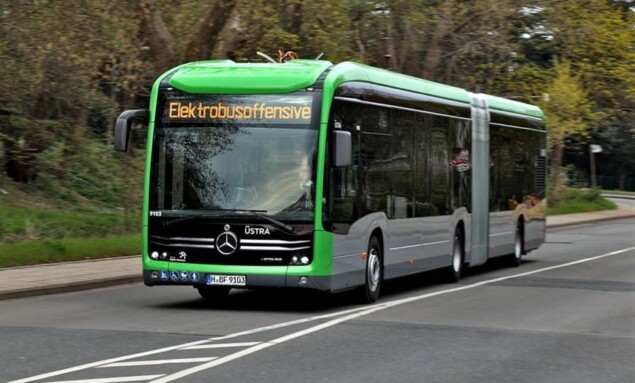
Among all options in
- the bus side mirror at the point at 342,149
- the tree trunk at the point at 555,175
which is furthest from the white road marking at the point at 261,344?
the tree trunk at the point at 555,175

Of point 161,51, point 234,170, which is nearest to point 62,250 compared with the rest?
point 161,51

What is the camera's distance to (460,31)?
3619 cm

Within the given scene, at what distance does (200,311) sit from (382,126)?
12.0ft

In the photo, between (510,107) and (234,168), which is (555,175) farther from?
(234,168)

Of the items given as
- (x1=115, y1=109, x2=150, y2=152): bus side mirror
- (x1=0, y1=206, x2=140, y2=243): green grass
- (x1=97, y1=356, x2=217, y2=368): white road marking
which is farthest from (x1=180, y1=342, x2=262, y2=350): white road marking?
(x1=0, y1=206, x2=140, y2=243): green grass

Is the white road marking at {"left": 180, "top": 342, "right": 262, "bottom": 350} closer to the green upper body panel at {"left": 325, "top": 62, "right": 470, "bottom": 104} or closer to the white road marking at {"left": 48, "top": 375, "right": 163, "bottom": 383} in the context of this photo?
the white road marking at {"left": 48, "top": 375, "right": 163, "bottom": 383}

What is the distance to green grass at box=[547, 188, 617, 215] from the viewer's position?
55.9 meters

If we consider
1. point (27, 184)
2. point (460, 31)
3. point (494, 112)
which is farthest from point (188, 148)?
point (460, 31)

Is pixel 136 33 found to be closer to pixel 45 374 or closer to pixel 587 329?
pixel 587 329

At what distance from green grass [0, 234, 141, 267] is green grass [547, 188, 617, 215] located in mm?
32205

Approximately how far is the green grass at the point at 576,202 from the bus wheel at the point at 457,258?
3298cm

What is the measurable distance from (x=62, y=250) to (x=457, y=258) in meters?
6.81

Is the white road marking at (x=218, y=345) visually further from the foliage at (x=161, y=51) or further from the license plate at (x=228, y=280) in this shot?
the foliage at (x=161, y=51)

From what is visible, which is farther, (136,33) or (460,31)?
(460,31)
